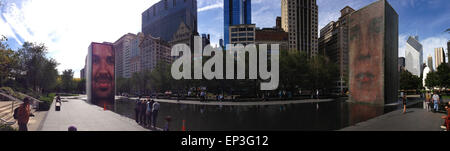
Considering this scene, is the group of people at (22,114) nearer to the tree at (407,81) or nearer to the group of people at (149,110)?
the group of people at (149,110)

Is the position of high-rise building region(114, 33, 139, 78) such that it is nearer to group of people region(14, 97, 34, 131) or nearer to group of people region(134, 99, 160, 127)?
group of people region(134, 99, 160, 127)

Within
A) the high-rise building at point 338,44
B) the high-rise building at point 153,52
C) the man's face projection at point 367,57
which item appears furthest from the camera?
the high-rise building at point 338,44

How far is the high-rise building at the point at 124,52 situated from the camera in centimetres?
6038

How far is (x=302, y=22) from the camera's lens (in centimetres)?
6975

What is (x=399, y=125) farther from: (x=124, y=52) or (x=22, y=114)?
(x=124, y=52)

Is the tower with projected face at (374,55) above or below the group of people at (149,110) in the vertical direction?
above

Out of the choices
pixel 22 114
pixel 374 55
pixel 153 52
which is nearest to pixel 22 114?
pixel 22 114

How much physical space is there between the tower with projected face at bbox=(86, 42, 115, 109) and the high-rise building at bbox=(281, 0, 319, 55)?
59543 mm

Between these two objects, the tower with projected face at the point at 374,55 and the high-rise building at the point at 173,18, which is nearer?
the tower with projected face at the point at 374,55

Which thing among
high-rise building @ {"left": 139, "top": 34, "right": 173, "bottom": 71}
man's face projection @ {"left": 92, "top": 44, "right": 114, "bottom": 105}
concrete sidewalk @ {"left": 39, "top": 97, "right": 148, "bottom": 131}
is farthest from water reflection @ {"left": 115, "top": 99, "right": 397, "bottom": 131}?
high-rise building @ {"left": 139, "top": 34, "right": 173, "bottom": 71}

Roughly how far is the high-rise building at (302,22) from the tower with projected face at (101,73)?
195 feet

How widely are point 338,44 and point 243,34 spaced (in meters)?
43.9

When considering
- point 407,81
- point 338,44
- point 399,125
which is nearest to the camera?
point 399,125

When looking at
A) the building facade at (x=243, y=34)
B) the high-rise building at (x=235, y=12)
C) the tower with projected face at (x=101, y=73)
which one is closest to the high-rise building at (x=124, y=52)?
the building facade at (x=243, y=34)
